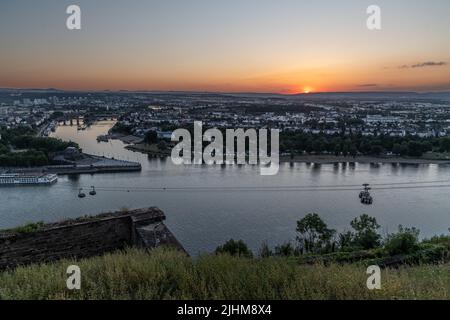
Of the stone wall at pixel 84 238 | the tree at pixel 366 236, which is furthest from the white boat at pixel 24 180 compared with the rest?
the stone wall at pixel 84 238

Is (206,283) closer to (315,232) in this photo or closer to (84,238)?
(84,238)

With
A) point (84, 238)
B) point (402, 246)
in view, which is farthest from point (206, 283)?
point (402, 246)

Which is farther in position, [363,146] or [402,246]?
[363,146]

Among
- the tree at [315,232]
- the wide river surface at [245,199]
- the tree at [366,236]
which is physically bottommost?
the wide river surface at [245,199]

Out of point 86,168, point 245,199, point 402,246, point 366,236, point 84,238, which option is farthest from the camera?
point 86,168

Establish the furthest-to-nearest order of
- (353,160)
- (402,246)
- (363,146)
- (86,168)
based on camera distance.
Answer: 1. (363,146)
2. (353,160)
3. (86,168)
4. (402,246)

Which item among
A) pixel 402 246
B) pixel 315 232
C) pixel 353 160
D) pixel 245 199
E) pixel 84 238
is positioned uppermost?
pixel 84 238

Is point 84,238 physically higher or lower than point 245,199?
higher

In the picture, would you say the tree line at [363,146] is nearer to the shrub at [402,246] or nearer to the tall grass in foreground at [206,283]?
the shrub at [402,246]
